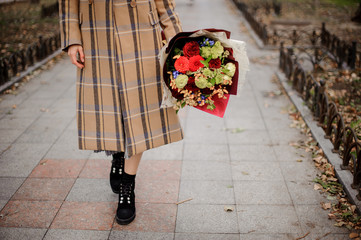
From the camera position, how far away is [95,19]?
2.61 m

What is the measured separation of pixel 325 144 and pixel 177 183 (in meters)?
1.84

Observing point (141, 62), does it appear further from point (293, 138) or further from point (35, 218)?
point (293, 138)

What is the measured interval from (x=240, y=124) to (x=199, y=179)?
5.22ft

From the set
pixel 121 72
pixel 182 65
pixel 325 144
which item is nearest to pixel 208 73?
pixel 182 65

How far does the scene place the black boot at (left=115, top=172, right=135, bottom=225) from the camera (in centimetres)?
296

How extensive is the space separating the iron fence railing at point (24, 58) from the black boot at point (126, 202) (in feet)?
14.4

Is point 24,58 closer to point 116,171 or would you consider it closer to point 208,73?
point 116,171

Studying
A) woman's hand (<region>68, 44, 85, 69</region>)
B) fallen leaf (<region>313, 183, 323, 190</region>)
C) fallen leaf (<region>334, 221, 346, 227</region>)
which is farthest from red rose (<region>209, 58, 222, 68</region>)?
fallen leaf (<region>313, 183, 323, 190</region>)

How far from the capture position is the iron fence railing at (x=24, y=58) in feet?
21.0

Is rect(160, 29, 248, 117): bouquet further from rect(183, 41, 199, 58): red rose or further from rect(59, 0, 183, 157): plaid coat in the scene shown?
rect(59, 0, 183, 157): plaid coat

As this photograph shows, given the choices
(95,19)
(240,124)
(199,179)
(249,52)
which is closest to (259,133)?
(240,124)

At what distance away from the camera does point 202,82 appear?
→ 2.35m

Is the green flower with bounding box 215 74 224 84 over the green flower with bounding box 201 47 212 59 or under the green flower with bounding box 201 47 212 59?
under

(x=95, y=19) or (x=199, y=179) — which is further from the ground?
(x=95, y=19)
